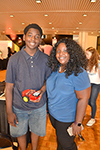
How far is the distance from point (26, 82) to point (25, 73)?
93 millimetres

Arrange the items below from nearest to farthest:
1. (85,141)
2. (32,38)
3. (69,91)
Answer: (69,91)
(32,38)
(85,141)

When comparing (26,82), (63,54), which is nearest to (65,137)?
(26,82)

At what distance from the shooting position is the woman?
106 centimetres

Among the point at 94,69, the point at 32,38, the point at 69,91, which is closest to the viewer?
the point at 69,91

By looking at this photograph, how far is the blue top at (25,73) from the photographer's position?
1.24 meters

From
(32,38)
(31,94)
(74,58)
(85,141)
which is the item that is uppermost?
(32,38)

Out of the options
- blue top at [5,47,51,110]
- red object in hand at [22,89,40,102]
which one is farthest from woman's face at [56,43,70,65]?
red object in hand at [22,89,40,102]

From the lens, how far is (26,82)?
126cm

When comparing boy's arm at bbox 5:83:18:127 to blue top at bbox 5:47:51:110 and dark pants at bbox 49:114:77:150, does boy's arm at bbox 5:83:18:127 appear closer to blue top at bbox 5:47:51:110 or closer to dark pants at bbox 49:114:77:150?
blue top at bbox 5:47:51:110

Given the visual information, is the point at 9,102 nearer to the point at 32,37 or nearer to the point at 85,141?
the point at 32,37

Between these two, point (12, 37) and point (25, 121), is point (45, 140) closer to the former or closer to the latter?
point (25, 121)

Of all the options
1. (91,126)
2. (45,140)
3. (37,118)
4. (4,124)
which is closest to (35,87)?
(37,118)

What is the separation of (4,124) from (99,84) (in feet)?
5.75

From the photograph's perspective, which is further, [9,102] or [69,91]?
[9,102]
